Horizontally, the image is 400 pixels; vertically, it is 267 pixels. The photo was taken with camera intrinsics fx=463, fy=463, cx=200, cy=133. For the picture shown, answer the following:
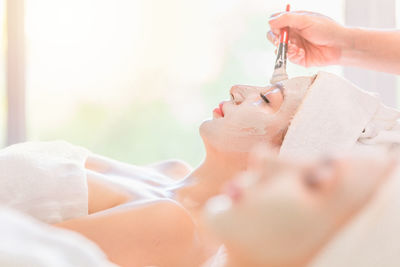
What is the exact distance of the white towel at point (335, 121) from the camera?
46.4 inches

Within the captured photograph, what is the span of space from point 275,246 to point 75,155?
0.92m

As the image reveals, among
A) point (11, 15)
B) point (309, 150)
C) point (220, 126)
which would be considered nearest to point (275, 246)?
point (309, 150)

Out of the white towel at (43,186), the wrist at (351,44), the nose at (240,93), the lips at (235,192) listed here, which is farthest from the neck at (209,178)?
the lips at (235,192)

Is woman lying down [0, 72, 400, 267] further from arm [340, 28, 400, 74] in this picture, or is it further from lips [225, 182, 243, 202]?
arm [340, 28, 400, 74]

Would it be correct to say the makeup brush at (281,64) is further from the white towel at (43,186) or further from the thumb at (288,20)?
the white towel at (43,186)

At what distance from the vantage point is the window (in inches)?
90.2

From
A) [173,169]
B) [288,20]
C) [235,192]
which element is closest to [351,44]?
[288,20]

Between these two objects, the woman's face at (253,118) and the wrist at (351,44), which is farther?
the wrist at (351,44)

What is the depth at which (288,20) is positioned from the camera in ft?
4.83

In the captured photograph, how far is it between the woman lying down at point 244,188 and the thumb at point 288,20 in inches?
9.0

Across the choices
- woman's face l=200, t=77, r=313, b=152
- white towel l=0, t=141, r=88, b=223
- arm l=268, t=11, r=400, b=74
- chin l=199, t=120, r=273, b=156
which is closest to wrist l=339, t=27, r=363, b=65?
arm l=268, t=11, r=400, b=74

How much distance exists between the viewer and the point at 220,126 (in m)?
1.36

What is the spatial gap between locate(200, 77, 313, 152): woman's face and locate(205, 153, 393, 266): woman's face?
81cm

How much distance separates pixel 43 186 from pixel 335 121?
0.74m
